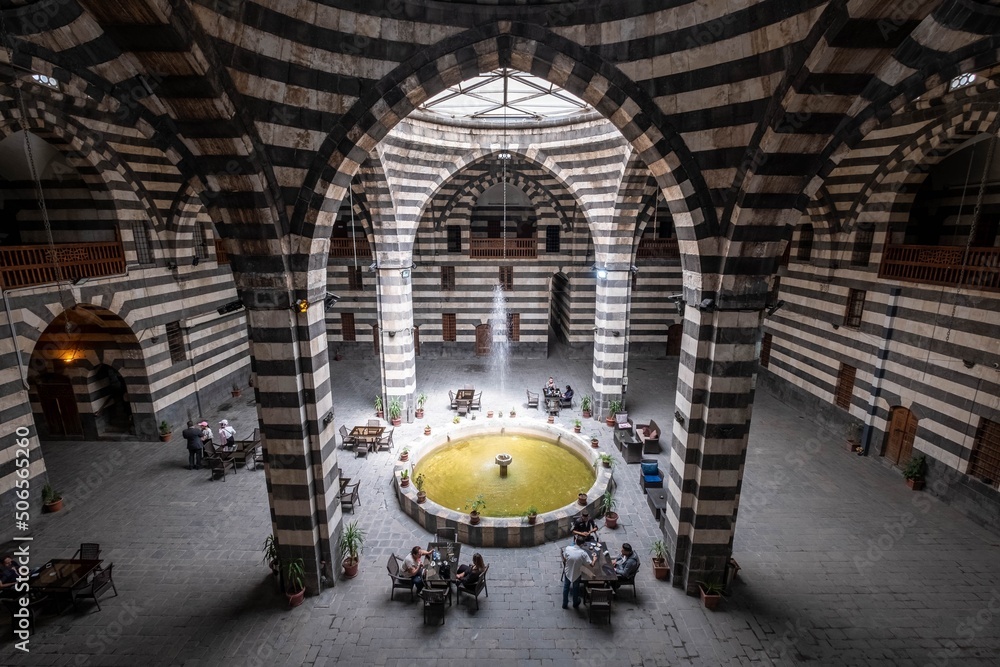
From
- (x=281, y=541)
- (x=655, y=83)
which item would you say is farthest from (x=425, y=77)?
(x=281, y=541)

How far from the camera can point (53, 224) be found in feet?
38.7

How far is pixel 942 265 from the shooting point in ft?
32.7

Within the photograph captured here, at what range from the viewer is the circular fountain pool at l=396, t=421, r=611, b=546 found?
871 cm

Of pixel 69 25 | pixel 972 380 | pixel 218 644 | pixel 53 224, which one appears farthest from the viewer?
pixel 53 224

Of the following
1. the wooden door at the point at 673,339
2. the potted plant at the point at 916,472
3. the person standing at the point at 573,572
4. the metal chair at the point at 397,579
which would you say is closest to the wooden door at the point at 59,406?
the metal chair at the point at 397,579

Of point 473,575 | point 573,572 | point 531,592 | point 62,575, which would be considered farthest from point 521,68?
point 62,575

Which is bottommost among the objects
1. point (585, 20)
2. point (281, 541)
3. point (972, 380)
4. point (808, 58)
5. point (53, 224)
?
point (281, 541)

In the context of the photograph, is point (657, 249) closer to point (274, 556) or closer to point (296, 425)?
point (296, 425)

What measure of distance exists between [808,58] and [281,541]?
9.23 metres

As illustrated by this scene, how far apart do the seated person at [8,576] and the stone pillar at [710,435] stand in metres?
9.75

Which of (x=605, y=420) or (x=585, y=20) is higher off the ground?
(x=585, y=20)

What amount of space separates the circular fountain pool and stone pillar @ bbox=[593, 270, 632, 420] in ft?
7.28

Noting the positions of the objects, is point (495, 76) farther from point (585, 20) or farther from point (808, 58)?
point (808, 58)

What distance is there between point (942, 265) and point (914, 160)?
2464 millimetres
